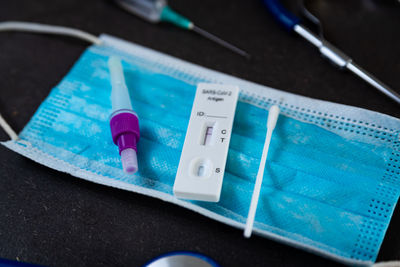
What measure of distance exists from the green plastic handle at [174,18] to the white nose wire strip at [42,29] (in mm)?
143

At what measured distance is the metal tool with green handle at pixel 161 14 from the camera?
727 mm

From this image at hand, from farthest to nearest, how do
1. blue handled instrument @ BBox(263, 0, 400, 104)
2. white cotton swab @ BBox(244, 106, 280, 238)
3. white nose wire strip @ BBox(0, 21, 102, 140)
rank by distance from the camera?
white nose wire strip @ BBox(0, 21, 102, 140) < blue handled instrument @ BBox(263, 0, 400, 104) < white cotton swab @ BBox(244, 106, 280, 238)

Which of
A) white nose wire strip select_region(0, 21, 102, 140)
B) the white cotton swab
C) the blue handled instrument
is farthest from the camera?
white nose wire strip select_region(0, 21, 102, 140)

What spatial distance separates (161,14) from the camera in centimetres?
75

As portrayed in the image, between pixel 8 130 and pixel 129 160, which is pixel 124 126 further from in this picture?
pixel 8 130

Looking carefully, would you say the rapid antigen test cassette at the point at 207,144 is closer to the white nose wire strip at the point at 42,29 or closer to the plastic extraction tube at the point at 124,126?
the plastic extraction tube at the point at 124,126

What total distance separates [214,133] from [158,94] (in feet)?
0.47

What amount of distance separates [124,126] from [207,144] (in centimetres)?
12

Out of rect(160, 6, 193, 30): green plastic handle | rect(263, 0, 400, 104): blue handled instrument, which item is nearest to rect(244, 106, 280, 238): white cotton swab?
rect(263, 0, 400, 104): blue handled instrument

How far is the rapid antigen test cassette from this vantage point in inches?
19.1

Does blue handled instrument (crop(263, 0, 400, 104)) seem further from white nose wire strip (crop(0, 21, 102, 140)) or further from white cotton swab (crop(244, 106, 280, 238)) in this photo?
white nose wire strip (crop(0, 21, 102, 140))

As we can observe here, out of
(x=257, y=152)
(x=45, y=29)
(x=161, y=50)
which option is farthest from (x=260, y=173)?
(x=45, y=29)

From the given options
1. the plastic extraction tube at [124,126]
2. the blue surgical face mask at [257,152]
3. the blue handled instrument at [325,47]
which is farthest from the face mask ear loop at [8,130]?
the blue handled instrument at [325,47]

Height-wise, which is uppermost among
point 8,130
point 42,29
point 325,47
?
point 325,47
